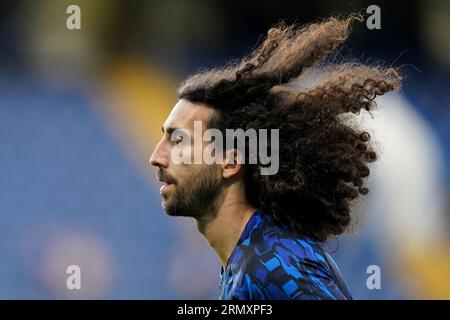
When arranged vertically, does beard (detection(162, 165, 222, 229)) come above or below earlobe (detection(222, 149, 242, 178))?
below

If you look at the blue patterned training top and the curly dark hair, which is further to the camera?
the curly dark hair

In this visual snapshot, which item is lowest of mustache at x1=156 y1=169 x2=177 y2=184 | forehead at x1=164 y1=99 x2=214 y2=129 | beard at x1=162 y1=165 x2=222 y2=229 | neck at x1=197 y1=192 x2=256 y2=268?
neck at x1=197 y1=192 x2=256 y2=268

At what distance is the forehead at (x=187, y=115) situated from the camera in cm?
366

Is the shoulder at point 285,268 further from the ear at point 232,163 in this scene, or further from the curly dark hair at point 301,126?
the ear at point 232,163

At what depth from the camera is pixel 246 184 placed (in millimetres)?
3701

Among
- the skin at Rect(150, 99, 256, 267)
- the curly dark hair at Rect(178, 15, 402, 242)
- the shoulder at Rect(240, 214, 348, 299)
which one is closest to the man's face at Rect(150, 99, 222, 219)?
the skin at Rect(150, 99, 256, 267)

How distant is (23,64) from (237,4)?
2.40m

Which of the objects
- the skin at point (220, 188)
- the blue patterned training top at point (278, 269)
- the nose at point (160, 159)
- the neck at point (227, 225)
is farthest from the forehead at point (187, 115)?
the blue patterned training top at point (278, 269)

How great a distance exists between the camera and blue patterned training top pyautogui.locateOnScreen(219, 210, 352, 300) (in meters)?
3.06

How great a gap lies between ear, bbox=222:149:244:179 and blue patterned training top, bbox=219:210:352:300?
0.31m

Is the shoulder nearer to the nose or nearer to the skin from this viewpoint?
the skin

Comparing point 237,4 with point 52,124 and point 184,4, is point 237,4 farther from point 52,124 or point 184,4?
point 52,124
